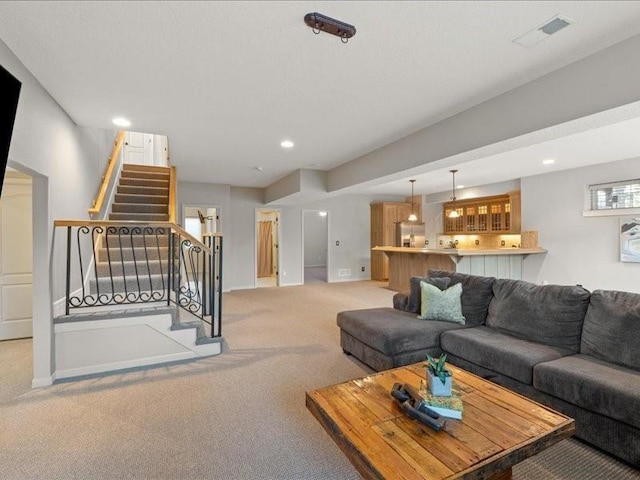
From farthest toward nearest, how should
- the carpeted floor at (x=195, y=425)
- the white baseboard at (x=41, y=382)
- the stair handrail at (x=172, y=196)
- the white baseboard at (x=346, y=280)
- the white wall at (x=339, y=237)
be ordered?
1. the white baseboard at (x=346, y=280)
2. the white wall at (x=339, y=237)
3. the stair handrail at (x=172, y=196)
4. the white baseboard at (x=41, y=382)
5. the carpeted floor at (x=195, y=425)

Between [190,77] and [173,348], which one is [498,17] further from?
[173,348]

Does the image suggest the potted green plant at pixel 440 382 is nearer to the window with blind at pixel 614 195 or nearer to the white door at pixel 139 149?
the window with blind at pixel 614 195

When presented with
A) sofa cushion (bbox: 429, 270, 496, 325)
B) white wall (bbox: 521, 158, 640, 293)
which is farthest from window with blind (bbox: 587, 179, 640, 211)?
sofa cushion (bbox: 429, 270, 496, 325)

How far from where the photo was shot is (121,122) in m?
3.53

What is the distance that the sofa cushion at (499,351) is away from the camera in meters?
2.32

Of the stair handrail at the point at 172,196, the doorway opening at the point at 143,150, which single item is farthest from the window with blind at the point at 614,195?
the doorway opening at the point at 143,150

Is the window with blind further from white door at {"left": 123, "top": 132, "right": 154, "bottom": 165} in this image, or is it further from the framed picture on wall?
white door at {"left": 123, "top": 132, "right": 154, "bottom": 165}

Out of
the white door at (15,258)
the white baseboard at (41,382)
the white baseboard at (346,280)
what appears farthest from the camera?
the white baseboard at (346,280)

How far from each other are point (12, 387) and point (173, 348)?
1297 millimetres

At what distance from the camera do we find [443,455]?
1.34 m

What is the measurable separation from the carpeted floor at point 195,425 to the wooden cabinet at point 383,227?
568 centimetres

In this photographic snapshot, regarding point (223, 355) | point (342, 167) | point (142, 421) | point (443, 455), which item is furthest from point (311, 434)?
point (342, 167)

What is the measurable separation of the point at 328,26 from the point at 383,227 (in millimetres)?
7575

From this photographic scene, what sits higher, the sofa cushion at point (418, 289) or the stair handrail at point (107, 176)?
the stair handrail at point (107, 176)
